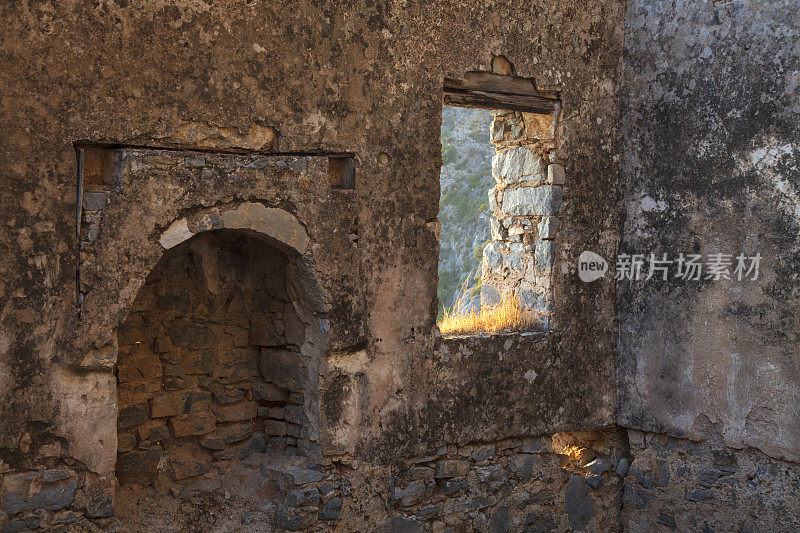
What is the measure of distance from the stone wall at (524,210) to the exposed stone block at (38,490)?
2.91m

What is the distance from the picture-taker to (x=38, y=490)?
3.19 meters

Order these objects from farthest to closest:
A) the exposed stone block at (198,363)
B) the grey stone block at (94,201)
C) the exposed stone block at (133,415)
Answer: the exposed stone block at (198,363), the exposed stone block at (133,415), the grey stone block at (94,201)

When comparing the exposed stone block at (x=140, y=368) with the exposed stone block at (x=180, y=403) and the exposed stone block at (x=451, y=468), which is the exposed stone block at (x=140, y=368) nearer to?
the exposed stone block at (x=180, y=403)

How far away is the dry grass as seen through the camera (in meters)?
4.70

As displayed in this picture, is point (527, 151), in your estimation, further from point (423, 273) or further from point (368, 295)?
point (368, 295)

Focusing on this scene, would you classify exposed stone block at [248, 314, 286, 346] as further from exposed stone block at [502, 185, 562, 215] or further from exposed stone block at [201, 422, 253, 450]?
exposed stone block at [502, 185, 562, 215]

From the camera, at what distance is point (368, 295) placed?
4.05 m

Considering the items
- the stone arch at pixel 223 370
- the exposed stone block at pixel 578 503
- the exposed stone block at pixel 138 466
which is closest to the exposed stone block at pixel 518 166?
the stone arch at pixel 223 370

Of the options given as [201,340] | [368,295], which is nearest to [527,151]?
[368,295]

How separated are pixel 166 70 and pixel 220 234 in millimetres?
999

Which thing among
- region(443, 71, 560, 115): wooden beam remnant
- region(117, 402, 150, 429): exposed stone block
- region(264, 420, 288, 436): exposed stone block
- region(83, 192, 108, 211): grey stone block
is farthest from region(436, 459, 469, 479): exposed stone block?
region(83, 192, 108, 211): grey stone block

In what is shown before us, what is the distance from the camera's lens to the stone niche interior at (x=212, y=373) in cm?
400

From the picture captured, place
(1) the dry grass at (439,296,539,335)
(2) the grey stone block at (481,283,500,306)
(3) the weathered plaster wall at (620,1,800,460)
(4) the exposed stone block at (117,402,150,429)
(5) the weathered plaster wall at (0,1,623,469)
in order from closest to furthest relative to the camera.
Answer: (5) the weathered plaster wall at (0,1,623,469), (4) the exposed stone block at (117,402,150,429), (3) the weathered plaster wall at (620,1,800,460), (1) the dry grass at (439,296,539,335), (2) the grey stone block at (481,283,500,306)

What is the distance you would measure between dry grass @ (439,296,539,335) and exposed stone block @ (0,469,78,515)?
2263 millimetres
